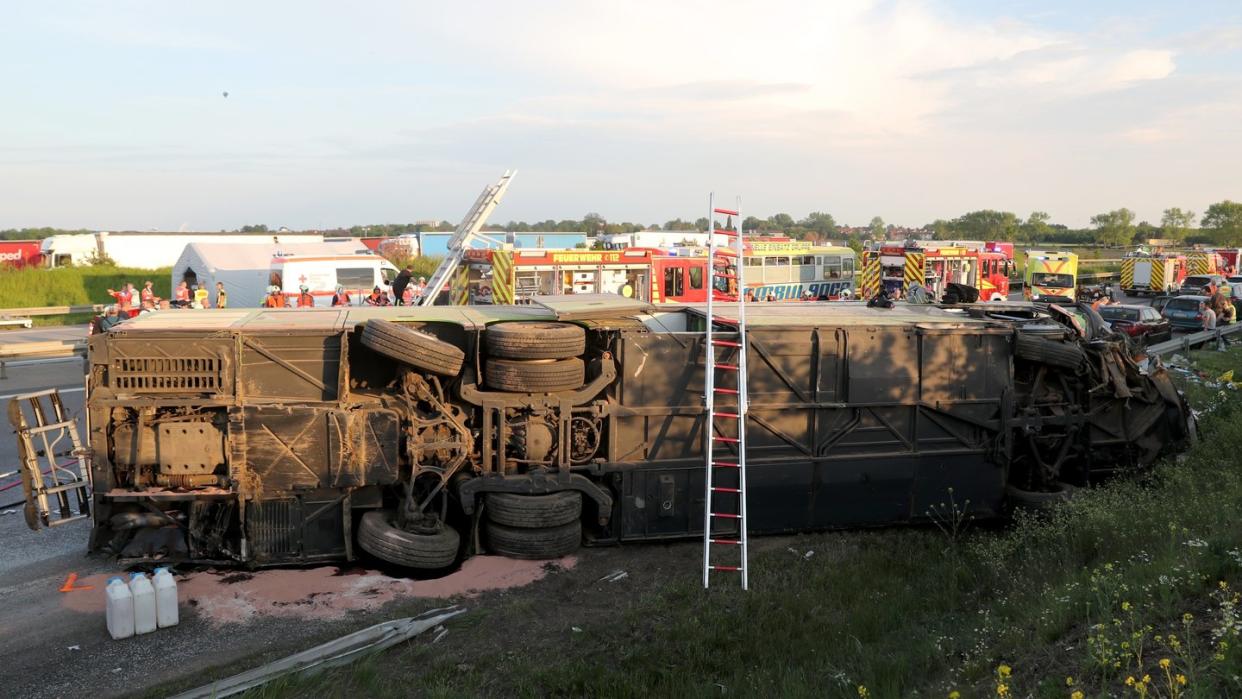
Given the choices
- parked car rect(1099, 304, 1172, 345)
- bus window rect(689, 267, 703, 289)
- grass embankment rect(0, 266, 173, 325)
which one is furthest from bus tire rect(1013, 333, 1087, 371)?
grass embankment rect(0, 266, 173, 325)

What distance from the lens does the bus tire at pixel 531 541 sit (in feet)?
27.2

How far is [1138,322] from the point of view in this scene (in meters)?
24.5

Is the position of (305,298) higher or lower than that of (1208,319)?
higher

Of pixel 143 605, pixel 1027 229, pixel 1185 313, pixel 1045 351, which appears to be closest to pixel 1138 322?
pixel 1185 313

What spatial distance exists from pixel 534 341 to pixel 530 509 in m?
1.53

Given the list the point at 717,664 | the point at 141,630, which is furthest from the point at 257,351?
the point at 717,664

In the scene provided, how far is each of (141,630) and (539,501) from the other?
10.8 ft

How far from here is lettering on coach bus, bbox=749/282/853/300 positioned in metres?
29.8

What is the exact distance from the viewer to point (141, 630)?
6.74 metres

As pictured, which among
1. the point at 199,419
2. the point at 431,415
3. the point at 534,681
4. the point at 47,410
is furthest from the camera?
the point at 47,410

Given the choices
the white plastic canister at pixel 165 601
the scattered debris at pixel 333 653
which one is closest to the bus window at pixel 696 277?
the scattered debris at pixel 333 653

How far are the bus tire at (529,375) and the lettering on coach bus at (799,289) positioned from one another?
21294 mm

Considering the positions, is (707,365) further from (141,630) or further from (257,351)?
(141,630)

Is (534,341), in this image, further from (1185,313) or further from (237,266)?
(1185,313)
